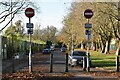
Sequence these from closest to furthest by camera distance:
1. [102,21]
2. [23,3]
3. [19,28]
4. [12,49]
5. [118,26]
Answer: [23,3], [102,21], [118,26], [12,49], [19,28]

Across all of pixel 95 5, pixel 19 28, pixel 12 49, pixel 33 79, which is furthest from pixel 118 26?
pixel 19 28

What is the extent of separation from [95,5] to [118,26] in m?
9.49

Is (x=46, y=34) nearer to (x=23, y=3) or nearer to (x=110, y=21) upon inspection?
(x=110, y=21)

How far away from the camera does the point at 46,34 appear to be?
504ft

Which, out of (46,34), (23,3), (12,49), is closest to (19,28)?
(46,34)

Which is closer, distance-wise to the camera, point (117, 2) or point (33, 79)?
point (33, 79)

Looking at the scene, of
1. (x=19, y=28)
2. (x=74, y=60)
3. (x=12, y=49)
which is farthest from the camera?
(x=19, y=28)

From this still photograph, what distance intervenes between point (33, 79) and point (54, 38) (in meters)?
143

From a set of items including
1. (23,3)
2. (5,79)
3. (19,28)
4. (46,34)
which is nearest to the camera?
(5,79)

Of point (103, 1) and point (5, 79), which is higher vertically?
point (103, 1)

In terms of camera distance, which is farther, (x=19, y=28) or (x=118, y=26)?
(x=19, y=28)

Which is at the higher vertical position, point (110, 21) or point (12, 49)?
point (110, 21)

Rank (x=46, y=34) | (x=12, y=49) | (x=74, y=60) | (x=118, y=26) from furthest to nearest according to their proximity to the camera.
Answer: (x=46, y=34), (x=12, y=49), (x=118, y=26), (x=74, y=60)

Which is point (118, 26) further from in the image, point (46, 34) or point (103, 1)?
point (46, 34)
